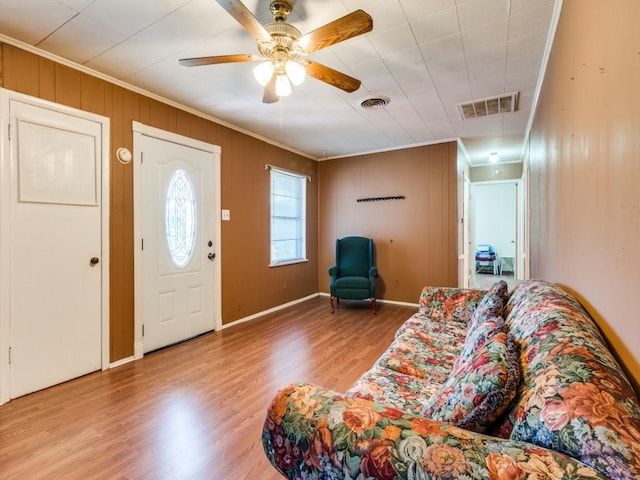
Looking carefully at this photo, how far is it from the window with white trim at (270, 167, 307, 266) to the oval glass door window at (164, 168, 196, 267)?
1.41 metres

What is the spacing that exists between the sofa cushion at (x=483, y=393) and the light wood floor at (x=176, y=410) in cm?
107

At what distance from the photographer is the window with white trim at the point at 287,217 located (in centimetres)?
471

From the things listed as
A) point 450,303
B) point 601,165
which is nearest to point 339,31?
point 601,165

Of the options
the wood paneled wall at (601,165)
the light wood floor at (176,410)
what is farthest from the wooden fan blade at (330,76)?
the light wood floor at (176,410)

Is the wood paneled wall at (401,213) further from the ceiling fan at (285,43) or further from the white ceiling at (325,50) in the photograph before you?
the ceiling fan at (285,43)

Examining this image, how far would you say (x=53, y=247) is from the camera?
7.75 ft

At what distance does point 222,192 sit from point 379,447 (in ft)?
11.3

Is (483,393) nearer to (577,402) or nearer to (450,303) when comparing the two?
(577,402)

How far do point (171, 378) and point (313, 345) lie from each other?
4.39 feet

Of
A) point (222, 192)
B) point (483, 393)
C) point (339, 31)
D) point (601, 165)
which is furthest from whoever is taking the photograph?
point (222, 192)

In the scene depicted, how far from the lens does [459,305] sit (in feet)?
8.29

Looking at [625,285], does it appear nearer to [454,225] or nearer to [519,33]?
[519,33]

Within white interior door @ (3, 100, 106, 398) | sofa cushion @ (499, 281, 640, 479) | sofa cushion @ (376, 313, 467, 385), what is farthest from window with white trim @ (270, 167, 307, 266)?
sofa cushion @ (499, 281, 640, 479)

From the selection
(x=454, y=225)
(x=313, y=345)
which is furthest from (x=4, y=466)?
(x=454, y=225)
